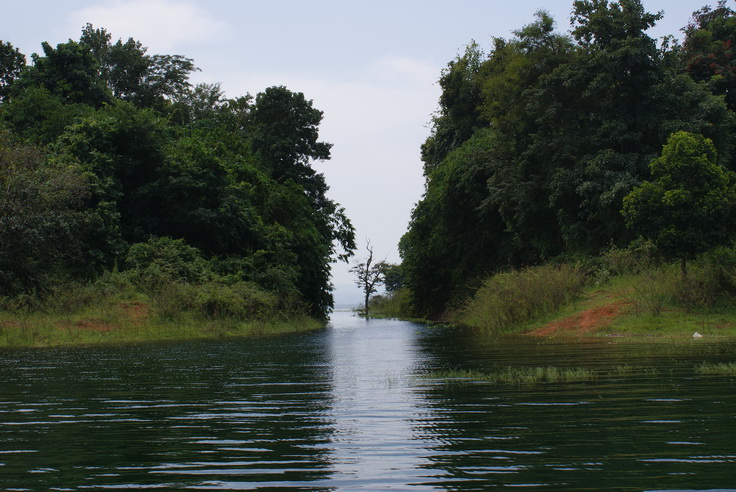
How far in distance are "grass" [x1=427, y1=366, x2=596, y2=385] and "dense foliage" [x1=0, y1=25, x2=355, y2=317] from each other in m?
19.8

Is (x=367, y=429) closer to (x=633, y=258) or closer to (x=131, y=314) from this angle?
(x=131, y=314)

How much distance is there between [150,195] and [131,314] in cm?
1058

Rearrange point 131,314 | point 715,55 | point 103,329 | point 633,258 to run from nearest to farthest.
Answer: point 103,329 → point 131,314 → point 633,258 → point 715,55

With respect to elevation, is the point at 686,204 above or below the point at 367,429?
above

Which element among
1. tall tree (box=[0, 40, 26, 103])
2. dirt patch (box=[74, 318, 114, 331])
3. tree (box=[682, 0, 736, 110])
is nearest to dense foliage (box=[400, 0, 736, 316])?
tree (box=[682, 0, 736, 110])

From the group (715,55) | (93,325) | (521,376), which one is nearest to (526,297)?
(93,325)

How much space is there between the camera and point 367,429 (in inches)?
299

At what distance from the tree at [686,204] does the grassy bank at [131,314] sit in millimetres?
16281

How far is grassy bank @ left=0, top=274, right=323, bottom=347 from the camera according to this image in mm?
25109

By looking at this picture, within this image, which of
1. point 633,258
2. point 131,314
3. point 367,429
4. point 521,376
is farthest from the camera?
point 633,258

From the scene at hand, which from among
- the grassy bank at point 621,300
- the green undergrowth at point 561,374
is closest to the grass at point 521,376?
the green undergrowth at point 561,374

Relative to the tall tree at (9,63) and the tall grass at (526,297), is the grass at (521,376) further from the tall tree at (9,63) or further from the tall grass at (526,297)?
the tall tree at (9,63)

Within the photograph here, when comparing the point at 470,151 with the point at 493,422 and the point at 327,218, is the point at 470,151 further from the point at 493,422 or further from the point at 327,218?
the point at 493,422

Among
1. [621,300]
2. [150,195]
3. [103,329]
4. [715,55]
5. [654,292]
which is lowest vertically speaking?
[103,329]
